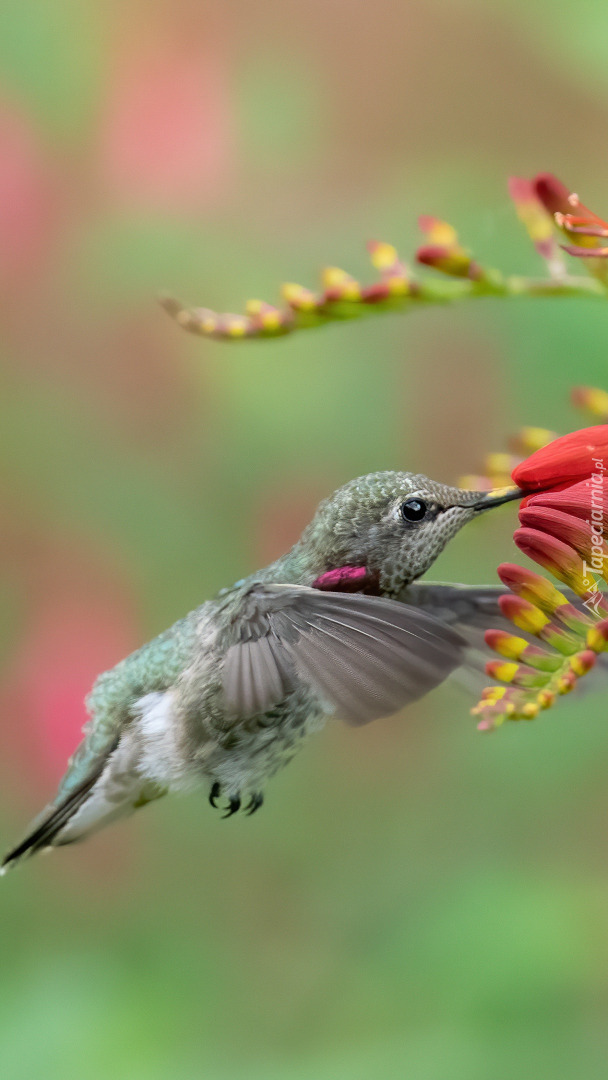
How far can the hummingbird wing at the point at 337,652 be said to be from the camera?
806 millimetres

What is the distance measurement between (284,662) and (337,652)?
0.07m

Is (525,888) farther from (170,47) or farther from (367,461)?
(170,47)

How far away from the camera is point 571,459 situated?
2.67ft

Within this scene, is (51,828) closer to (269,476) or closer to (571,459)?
(571,459)

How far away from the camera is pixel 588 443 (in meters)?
0.81

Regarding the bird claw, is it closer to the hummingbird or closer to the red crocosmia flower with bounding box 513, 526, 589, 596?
the hummingbird

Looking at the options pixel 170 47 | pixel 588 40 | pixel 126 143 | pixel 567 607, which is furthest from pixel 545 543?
pixel 170 47

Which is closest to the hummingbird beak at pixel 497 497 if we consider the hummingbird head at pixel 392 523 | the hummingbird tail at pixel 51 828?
the hummingbird head at pixel 392 523

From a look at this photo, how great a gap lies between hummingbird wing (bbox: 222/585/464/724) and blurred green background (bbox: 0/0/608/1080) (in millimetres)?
646

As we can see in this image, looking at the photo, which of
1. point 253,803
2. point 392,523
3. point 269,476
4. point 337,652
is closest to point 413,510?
point 392,523

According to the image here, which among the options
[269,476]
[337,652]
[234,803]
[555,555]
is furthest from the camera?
[269,476]

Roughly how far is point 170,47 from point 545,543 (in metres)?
1.57

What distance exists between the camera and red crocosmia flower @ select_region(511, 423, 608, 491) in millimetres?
809

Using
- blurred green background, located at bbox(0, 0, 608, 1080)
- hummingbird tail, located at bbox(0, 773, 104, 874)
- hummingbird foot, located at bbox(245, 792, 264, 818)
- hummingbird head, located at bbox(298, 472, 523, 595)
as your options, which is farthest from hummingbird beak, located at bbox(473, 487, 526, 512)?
blurred green background, located at bbox(0, 0, 608, 1080)
